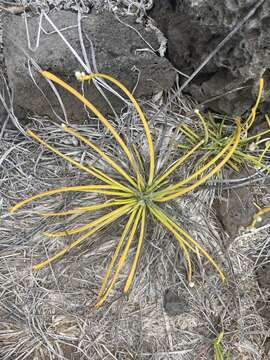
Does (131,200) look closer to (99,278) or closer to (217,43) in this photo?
Result: (99,278)

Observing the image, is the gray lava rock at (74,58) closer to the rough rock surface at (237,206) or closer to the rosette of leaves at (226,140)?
the rosette of leaves at (226,140)

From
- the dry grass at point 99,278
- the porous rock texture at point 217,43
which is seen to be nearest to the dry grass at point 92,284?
the dry grass at point 99,278

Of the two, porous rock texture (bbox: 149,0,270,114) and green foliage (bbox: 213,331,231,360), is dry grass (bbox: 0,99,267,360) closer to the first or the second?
green foliage (bbox: 213,331,231,360)

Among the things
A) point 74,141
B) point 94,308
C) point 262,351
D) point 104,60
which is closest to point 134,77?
point 104,60

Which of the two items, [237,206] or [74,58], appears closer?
[74,58]

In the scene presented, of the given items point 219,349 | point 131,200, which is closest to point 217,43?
point 131,200

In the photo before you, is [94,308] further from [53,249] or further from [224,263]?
[224,263]
